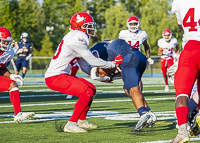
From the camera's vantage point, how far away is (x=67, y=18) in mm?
56062

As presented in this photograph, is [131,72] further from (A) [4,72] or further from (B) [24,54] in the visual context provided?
(B) [24,54]

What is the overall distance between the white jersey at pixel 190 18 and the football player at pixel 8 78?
2.59 m

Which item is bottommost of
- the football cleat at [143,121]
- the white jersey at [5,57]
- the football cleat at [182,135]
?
the football cleat at [143,121]

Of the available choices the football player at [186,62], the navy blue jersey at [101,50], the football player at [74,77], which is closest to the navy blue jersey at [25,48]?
the navy blue jersey at [101,50]

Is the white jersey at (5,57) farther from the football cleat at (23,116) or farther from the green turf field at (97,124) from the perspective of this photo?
the football cleat at (23,116)

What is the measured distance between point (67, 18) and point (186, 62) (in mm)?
52748

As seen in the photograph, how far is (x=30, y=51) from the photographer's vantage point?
15.2 m

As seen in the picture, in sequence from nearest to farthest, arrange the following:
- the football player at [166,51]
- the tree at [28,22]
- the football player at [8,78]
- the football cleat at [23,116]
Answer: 1. the football cleat at [23,116]
2. the football player at [8,78]
3. the football player at [166,51]
4. the tree at [28,22]

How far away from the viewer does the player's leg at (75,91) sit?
5195 millimetres

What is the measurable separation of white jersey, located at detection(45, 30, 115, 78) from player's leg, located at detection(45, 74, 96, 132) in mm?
127

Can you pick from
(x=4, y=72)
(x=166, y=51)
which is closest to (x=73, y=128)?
(x=4, y=72)

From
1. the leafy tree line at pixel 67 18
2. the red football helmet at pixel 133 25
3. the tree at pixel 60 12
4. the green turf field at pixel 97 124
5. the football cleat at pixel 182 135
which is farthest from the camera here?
the tree at pixel 60 12

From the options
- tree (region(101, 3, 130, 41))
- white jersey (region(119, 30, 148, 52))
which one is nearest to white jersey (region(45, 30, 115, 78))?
white jersey (region(119, 30, 148, 52))

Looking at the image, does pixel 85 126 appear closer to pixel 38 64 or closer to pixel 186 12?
pixel 186 12
